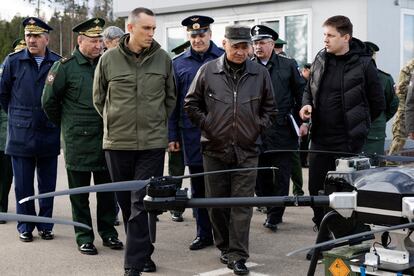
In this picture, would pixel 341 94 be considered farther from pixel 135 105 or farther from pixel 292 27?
pixel 292 27

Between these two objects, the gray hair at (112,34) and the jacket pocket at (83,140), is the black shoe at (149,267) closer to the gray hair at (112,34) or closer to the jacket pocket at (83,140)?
the jacket pocket at (83,140)

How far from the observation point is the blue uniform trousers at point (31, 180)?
6551 millimetres

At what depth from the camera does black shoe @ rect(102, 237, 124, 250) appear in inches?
240

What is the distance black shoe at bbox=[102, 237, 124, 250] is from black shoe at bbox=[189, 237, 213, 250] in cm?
68

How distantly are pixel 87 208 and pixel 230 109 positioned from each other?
1.79 meters

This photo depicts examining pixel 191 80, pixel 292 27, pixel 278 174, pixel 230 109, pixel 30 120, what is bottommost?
pixel 278 174

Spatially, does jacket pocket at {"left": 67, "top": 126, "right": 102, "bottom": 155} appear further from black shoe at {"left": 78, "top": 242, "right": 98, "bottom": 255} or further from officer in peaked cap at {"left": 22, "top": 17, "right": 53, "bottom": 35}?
officer in peaked cap at {"left": 22, "top": 17, "right": 53, "bottom": 35}

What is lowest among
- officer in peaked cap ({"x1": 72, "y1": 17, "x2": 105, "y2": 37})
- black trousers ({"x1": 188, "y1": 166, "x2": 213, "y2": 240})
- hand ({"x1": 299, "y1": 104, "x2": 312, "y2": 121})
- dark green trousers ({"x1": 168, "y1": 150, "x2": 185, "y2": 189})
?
black trousers ({"x1": 188, "y1": 166, "x2": 213, "y2": 240})

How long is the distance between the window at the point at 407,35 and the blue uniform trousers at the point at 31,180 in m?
7.25

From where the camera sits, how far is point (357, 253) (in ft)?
10.5

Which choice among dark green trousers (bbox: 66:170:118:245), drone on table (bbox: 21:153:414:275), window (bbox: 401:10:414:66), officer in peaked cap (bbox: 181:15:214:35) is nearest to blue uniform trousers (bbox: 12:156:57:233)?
dark green trousers (bbox: 66:170:118:245)

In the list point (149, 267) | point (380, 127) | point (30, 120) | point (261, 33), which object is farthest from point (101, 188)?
point (380, 127)

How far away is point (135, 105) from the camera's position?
525cm

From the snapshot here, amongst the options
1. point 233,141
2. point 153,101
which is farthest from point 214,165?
point 153,101
